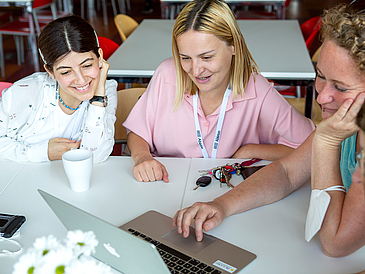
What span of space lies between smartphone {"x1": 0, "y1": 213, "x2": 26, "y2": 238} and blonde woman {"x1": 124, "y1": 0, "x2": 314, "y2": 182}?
1.71 feet

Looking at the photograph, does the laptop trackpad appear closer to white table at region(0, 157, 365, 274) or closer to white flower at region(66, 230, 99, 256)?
white table at region(0, 157, 365, 274)

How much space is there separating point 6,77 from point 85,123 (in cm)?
343

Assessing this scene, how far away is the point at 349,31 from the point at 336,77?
0.12 m

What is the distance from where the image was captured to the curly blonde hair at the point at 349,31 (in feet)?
3.35

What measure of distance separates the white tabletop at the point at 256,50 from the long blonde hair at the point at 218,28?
0.74 metres

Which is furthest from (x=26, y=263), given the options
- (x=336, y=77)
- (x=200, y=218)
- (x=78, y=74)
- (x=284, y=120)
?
(x=284, y=120)

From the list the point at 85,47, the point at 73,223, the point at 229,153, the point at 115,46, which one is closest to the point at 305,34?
the point at 115,46

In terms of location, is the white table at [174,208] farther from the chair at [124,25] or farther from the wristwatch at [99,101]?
the chair at [124,25]

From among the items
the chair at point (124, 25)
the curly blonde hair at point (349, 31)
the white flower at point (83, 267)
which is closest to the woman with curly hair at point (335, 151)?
the curly blonde hair at point (349, 31)

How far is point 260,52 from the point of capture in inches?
111

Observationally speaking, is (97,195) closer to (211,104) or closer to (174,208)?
(174,208)

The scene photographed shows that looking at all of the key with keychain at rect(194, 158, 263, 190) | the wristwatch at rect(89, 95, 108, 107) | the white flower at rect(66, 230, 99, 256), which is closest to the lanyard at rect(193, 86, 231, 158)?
the key with keychain at rect(194, 158, 263, 190)

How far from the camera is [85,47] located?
5.51 feet

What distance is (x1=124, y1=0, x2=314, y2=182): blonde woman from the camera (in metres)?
1.63
